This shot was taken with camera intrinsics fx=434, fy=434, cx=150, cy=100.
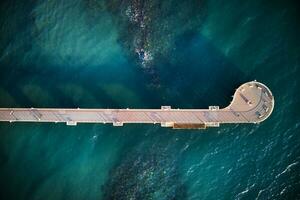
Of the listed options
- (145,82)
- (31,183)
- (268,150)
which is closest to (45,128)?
(31,183)

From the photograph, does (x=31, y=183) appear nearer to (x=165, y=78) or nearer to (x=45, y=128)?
(x=45, y=128)

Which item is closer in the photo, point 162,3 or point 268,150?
point 268,150

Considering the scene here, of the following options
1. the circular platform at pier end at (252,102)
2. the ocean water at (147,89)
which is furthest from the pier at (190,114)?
the ocean water at (147,89)

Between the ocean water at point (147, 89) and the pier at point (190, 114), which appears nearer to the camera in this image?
the ocean water at point (147, 89)

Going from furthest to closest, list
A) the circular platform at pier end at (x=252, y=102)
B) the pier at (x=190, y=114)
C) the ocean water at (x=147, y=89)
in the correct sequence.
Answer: the pier at (x=190, y=114) < the circular platform at pier end at (x=252, y=102) < the ocean water at (x=147, y=89)

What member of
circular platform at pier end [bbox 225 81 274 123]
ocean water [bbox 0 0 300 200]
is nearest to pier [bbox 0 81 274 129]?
circular platform at pier end [bbox 225 81 274 123]

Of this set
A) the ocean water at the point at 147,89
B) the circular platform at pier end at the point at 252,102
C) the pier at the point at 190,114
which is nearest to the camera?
the ocean water at the point at 147,89

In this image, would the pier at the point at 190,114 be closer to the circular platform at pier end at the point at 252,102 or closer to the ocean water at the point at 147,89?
the circular platform at pier end at the point at 252,102
